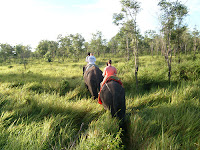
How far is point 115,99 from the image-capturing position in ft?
9.99

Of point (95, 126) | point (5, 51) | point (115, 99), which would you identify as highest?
point (5, 51)

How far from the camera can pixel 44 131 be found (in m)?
2.26

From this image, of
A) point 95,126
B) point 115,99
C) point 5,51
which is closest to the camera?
point 95,126

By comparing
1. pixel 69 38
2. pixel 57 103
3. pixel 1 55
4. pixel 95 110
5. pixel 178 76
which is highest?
pixel 69 38

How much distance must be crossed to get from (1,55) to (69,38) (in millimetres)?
21518

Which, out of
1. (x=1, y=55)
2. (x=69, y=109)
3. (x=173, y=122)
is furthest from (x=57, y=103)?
(x=1, y=55)

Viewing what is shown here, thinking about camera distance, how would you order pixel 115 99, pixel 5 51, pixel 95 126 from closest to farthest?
pixel 95 126 < pixel 115 99 < pixel 5 51

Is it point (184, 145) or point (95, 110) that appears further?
point (95, 110)

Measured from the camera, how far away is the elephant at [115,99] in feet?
9.99

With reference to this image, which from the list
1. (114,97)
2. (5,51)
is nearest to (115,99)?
(114,97)

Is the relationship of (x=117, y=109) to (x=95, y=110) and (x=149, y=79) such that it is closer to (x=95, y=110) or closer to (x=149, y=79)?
(x=95, y=110)

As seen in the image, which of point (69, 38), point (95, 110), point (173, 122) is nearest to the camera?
point (173, 122)

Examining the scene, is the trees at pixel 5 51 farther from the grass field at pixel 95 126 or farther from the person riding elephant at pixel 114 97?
the person riding elephant at pixel 114 97

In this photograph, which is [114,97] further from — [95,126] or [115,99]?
[95,126]
